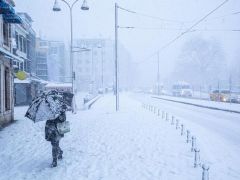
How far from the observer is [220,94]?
43125 mm

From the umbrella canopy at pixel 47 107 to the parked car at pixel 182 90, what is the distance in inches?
2137

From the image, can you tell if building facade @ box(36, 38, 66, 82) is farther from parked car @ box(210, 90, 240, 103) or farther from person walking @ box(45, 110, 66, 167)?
person walking @ box(45, 110, 66, 167)

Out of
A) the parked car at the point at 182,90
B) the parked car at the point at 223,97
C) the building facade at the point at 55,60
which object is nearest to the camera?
the parked car at the point at 223,97

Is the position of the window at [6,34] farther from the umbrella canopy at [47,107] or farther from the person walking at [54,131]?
the person walking at [54,131]

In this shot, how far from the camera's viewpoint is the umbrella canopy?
8.52 metres

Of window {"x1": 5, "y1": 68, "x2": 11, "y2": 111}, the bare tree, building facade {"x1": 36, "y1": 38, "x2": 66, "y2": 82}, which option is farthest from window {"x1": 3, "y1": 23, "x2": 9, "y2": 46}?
the bare tree

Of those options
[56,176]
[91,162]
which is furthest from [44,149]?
[56,176]

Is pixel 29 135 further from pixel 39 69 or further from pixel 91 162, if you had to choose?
pixel 39 69

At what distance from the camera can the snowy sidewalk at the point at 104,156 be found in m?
8.16

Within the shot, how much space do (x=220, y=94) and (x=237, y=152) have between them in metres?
34.1

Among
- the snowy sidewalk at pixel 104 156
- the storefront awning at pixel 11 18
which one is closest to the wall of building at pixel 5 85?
the storefront awning at pixel 11 18

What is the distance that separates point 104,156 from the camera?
33.2 ft

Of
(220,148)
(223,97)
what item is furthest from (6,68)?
(223,97)

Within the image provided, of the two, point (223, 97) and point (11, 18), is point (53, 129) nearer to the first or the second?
point (11, 18)
